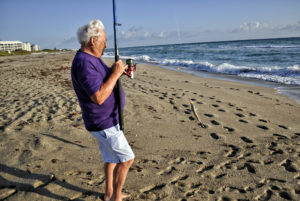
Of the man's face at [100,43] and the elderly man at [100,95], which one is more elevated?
the man's face at [100,43]

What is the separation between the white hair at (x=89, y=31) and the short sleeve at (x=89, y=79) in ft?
0.84

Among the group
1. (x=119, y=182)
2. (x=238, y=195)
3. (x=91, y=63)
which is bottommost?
(x=238, y=195)

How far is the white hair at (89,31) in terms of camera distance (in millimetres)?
1943

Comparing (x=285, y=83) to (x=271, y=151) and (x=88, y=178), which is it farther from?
(x=88, y=178)

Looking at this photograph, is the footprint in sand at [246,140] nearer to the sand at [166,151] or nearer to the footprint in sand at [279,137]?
the sand at [166,151]

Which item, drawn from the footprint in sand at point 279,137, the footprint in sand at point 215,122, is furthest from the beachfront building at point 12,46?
the footprint in sand at point 279,137

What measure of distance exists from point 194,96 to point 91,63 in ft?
18.6

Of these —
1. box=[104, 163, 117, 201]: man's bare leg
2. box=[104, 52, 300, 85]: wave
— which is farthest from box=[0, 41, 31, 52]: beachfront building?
box=[104, 163, 117, 201]: man's bare leg

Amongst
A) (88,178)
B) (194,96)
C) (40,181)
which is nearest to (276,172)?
(88,178)

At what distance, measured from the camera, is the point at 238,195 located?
2.72 meters

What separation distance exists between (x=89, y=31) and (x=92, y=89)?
0.52 metres

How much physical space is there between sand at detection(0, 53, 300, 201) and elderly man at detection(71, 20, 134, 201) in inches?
31.3

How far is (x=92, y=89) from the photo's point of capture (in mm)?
1870

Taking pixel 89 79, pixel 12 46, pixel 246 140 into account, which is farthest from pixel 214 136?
pixel 12 46
